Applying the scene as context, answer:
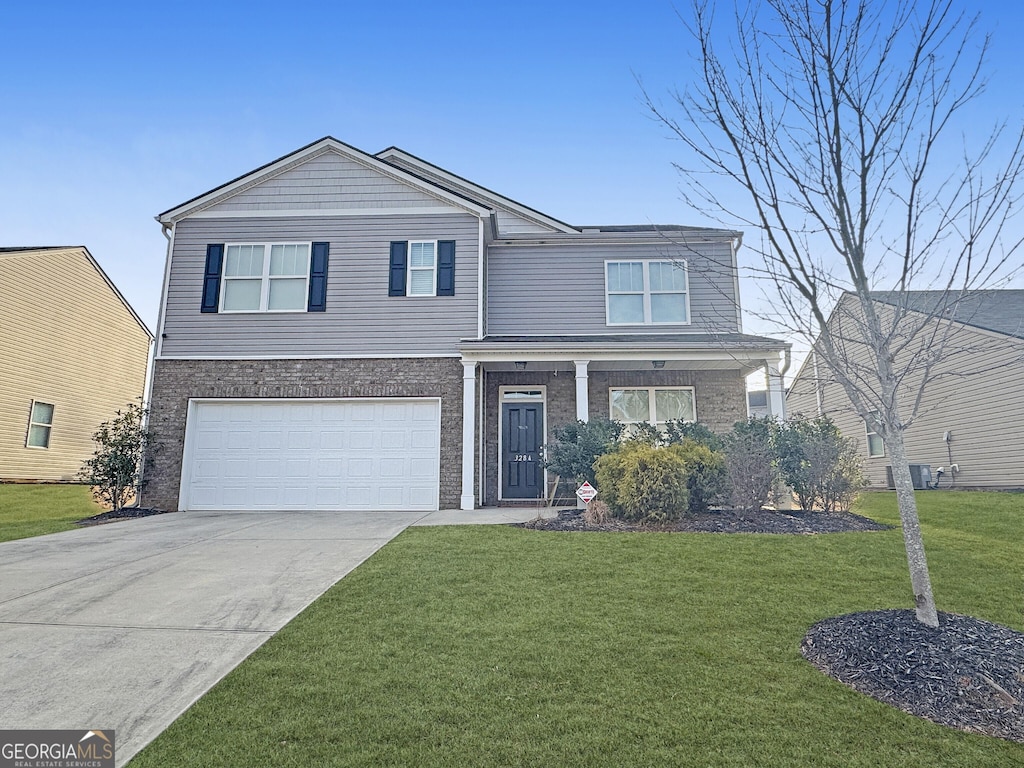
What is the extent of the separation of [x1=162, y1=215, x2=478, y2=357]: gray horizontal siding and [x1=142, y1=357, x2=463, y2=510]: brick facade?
0.27 metres

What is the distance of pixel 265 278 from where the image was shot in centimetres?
1184

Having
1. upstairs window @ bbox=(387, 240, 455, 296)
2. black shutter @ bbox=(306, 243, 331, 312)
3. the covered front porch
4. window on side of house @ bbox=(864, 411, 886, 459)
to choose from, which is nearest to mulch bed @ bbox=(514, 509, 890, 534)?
the covered front porch

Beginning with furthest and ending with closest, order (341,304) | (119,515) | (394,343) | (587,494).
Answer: (341,304), (394,343), (119,515), (587,494)

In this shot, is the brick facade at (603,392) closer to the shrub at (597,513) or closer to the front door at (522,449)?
the front door at (522,449)

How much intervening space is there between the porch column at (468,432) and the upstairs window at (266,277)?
3451 millimetres

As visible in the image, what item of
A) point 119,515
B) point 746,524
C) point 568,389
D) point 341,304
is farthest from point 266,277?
point 746,524

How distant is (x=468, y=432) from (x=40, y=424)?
15.1 m

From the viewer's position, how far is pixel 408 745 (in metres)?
2.50

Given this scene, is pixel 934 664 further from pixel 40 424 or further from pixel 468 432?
pixel 40 424

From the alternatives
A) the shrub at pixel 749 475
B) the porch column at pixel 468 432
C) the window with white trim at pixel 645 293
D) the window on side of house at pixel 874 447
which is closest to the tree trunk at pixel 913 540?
A: the shrub at pixel 749 475

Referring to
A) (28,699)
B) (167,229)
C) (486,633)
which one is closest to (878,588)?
(486,633)

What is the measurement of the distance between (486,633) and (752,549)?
3.65m

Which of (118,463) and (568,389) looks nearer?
(118,463)

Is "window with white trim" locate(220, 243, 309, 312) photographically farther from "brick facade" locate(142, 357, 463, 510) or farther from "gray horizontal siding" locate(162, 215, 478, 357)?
"brick facade" locate(142, 357, 463, 510)
